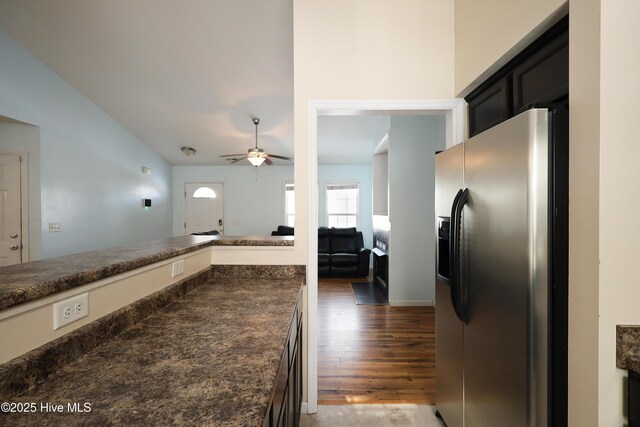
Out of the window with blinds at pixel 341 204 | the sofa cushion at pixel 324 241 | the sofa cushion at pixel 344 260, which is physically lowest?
the sofa cushion at pixel 344 260

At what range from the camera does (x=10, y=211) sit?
3828 millimetres

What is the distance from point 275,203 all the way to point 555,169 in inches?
271

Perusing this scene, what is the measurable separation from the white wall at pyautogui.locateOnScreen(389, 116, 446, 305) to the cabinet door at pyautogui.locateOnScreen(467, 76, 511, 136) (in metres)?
2.35

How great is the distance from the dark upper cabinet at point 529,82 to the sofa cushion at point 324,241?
4922 mm

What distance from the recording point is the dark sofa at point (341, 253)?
622 centimetres

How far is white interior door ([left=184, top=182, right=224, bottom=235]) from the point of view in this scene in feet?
25.4

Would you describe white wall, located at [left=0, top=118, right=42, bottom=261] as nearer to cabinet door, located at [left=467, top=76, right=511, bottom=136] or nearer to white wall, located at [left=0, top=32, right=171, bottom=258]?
white wall, located at [left=0, top=32, right=171, bottom=258]

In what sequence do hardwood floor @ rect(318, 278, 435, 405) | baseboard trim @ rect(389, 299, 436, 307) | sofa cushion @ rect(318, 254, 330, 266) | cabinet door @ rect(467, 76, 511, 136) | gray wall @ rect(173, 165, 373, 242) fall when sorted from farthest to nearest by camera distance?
gray wall @ rect(173, 165, 373, 242) < sofa cushion @ rect(318, 254, 330, 266) < baseboard trim @ rect(389, 299, 436, 307) < hardwood floor @ rect(318, 278, 435, 405) < cabinet door @ rect(467, 76, 511, 136)

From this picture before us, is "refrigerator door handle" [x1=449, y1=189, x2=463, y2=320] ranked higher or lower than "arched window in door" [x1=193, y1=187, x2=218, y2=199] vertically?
lower

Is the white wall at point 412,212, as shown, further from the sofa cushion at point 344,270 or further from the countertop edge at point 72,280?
the countertop edge at point 72,280

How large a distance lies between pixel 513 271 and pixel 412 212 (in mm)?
3196

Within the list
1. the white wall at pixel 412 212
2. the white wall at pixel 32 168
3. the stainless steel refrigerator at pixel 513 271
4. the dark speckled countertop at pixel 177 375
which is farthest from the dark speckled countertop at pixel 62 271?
the white wall at pixel 32 168

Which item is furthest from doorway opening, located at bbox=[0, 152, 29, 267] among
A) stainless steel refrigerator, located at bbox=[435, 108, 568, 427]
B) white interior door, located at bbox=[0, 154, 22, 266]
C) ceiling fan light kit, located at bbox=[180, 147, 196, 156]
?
stainless steel refrigerator, located at bbox=[435, 108, 568, 427]

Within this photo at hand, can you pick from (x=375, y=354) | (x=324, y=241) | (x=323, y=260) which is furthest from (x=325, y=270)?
(x=375, y=354)
